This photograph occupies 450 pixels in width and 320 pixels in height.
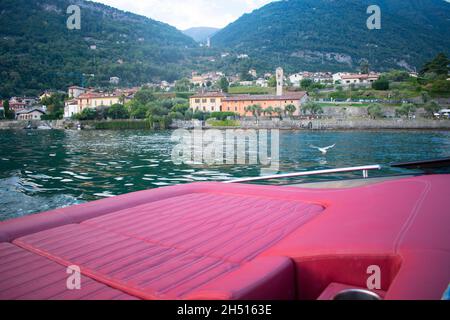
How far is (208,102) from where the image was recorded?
73250mm

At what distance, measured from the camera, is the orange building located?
66.4 meters

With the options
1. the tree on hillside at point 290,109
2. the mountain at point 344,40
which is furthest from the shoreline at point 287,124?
the mountain at point 344,40

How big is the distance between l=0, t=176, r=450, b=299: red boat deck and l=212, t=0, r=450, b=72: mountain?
5347 inches

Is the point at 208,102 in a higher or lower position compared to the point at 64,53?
lower

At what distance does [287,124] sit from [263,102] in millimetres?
12416

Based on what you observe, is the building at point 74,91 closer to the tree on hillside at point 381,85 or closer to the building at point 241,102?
the building at point 241,102

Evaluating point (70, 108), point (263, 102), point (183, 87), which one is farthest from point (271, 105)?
point (70, 108)

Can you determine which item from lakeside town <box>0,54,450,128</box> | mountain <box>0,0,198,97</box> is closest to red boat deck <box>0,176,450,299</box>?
lakeside town <box>0,54,450,128</box>

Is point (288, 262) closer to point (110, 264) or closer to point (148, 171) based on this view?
point (110, 264)

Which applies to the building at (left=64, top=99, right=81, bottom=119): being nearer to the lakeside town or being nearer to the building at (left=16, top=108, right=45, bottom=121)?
the lakeside town

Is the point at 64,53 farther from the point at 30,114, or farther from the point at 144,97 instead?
the point at 30,114

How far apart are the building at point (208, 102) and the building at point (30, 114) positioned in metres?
28.4
